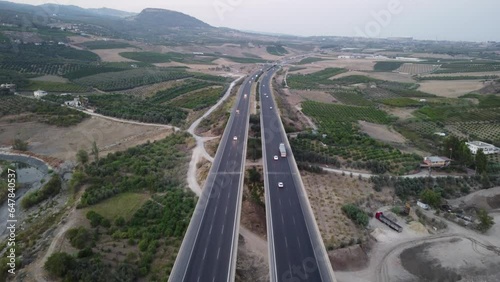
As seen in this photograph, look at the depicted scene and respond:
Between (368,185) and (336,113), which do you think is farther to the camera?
(336,113)

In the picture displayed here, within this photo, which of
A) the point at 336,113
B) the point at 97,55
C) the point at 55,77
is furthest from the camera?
the point at 97,55

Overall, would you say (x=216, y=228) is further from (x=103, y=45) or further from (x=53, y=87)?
(x=103, y=45)

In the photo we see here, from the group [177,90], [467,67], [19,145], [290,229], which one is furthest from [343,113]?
[467,67]

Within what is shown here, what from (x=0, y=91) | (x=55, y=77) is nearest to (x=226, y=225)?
(x=0, y=91)

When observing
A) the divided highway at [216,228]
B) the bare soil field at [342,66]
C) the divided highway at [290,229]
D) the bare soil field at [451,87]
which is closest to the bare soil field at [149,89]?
the divided highway at [216,228]

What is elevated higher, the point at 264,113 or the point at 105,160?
the point at 264,113

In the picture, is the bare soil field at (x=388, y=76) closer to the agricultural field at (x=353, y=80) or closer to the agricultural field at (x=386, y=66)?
the agricultural field at (x=353, y=80)

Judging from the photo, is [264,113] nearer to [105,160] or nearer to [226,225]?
[105,160]
